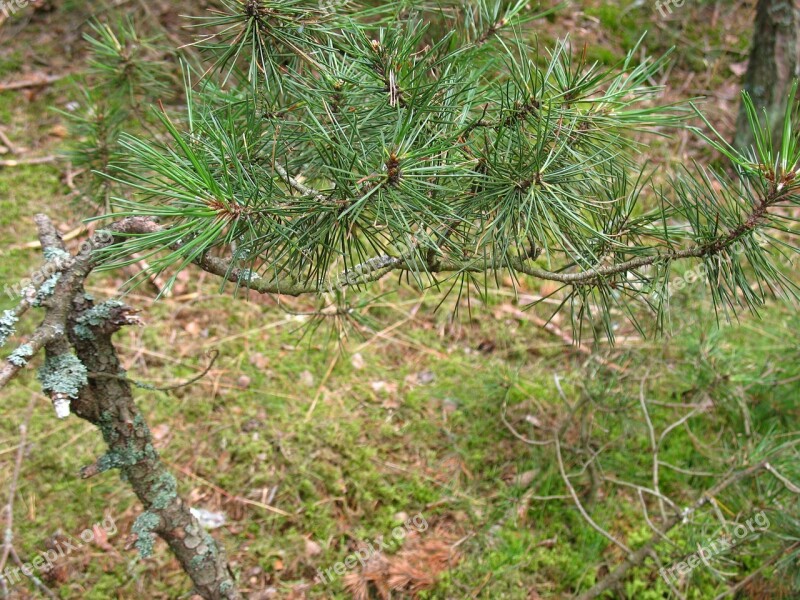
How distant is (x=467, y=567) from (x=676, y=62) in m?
3.33

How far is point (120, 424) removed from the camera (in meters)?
1.33

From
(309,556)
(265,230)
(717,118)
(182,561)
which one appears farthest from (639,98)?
(717,118)

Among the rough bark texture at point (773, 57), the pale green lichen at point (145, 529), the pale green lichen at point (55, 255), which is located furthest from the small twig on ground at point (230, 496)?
the rough bark texture at point (773, 57)

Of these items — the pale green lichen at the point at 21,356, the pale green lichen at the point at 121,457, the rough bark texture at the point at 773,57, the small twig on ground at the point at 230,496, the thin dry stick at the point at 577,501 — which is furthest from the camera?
the rough bark texture at the point at 773,57

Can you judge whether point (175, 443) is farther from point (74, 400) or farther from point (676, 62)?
point (676, 62)

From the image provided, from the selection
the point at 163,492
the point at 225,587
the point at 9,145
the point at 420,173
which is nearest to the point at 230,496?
the point at 225,587

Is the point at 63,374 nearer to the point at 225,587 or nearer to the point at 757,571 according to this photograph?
the point at 225,587

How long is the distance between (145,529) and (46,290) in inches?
22.4

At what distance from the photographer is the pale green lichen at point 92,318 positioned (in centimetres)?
122

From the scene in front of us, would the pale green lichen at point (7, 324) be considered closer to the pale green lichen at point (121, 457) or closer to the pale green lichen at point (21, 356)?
the pale green lichen at point (21, 356)

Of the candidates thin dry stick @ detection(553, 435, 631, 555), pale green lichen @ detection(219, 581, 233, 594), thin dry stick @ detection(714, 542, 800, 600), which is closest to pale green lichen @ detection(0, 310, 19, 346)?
pale green lichen @ detection(219, 581, 233, 594)

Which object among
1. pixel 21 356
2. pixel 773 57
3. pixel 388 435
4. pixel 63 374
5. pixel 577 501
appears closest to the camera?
pixel 21 356

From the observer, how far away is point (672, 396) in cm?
241

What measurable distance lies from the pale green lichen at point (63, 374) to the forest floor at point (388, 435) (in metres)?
0.53
